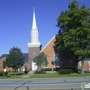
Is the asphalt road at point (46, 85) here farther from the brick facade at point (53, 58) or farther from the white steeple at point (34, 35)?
the white steeple at point (34, 35)

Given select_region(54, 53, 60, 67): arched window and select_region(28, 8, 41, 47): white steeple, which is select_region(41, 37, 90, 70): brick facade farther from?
select_region(28, 8, 41, 47): white steeple

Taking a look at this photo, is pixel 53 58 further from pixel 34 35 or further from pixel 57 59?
pixel 34 35

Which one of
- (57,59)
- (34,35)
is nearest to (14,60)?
(57,59)

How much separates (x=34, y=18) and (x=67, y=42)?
23489 mm

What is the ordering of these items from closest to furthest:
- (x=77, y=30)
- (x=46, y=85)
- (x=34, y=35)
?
(x=46, y=85) < (x=77, y=30) < (x=34, y=35)

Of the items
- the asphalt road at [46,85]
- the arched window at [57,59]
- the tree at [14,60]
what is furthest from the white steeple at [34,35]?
the asphalt road at [46,85]

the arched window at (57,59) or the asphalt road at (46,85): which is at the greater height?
the arched window at (57,59)

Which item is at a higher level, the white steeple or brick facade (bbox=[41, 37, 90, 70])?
the white steeple

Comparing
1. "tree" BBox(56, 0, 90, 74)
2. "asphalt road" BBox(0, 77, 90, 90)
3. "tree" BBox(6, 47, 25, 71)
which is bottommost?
"asphalt road" BBox(0, 77, 90, 90)

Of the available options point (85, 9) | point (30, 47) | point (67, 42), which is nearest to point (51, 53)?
point (30, 47)

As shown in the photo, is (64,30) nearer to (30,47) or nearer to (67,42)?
(67,42)

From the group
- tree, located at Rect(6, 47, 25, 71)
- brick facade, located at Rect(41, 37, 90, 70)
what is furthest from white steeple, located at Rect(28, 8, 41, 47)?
tree, located at Rect(6, 47, 25, 71)

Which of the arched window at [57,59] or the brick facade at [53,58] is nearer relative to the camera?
the brick facade at [53,58]

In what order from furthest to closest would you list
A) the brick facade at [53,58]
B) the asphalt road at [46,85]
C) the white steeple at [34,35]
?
the white steeple at [34,35], the brick facade at [53,58], the asphalt road at [46,85]
